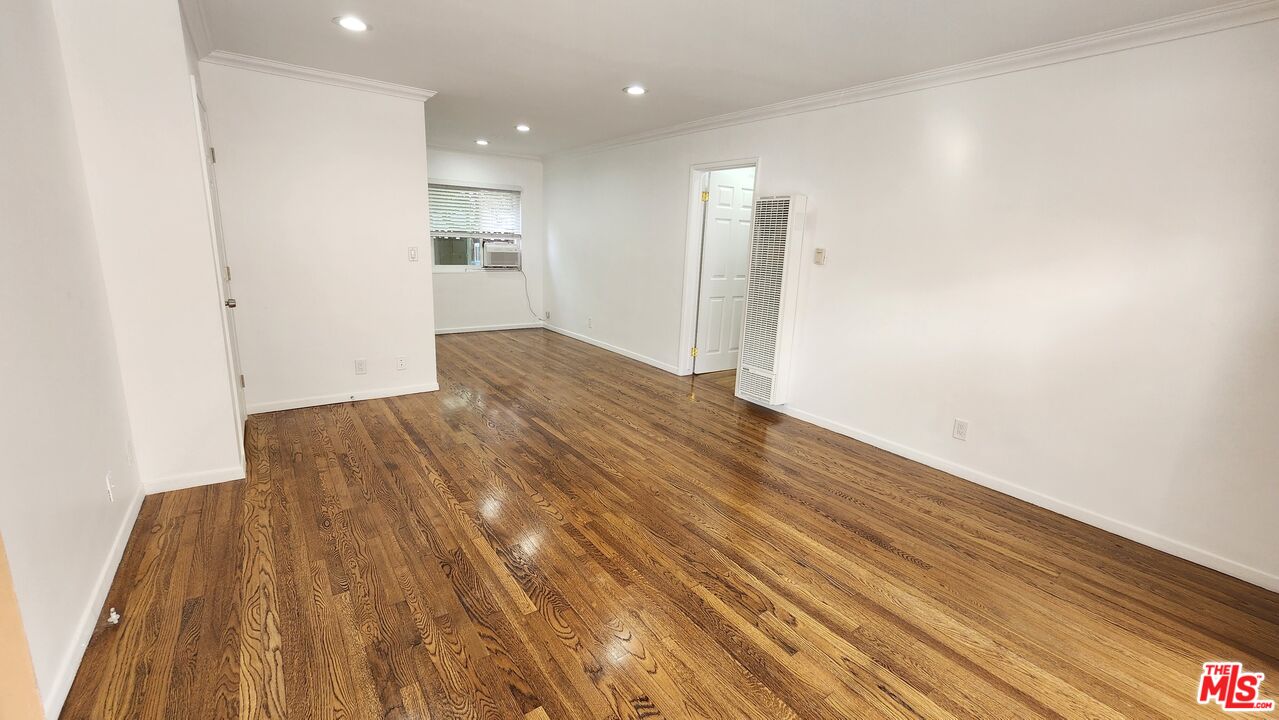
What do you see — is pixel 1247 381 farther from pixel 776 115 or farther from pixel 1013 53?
pixel 776 115

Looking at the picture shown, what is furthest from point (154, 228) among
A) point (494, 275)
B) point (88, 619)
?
point (494, 275)

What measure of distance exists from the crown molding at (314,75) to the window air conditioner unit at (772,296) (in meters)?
2.75

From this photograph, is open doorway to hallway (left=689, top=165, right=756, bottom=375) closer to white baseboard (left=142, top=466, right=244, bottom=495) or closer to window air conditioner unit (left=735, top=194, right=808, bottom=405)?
window air conditioner unit (left=735, top=194, right=808, bottom=405)

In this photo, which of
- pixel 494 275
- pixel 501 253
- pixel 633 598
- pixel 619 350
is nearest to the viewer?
pixel 633 598

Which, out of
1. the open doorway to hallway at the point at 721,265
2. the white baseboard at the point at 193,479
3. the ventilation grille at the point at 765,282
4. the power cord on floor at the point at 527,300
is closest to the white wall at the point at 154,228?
the white baseboard at the point at 193,479

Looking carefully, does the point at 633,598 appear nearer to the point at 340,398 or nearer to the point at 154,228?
the point at 154,228

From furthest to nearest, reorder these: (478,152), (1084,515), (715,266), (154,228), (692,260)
A: (478,152) < (715,266) < (692,260) < (1084,515) < (154,228)

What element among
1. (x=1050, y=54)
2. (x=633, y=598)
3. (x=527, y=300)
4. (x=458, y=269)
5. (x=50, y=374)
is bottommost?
(x=633, y=598)

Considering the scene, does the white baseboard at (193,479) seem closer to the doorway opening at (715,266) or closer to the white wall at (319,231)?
the white wall at (319,231)

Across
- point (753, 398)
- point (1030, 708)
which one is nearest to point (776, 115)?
point (753, 398)

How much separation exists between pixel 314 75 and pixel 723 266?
12.0ft

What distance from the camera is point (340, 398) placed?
415 cm

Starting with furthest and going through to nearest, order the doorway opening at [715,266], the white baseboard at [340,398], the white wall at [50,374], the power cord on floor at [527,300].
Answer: the power cord on floor at [527,300] → the doorway opening at [715,266] → the white baseboard at [340,398] → the white wall at [50,374]

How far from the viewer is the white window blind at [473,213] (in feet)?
22.2
